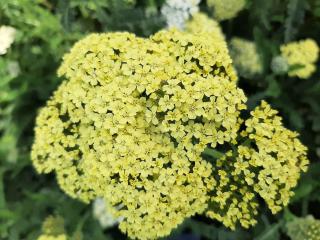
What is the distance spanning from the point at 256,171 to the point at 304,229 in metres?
0.46

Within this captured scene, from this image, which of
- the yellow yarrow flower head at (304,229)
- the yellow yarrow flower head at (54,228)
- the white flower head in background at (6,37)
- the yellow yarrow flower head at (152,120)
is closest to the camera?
the yellow yarrow flower head at (152,120)

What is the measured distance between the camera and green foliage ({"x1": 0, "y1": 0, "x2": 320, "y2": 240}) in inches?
88.1

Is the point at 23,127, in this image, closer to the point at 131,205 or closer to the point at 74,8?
the point at 74,8

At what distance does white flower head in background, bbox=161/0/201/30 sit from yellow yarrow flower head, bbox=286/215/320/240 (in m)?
0.94

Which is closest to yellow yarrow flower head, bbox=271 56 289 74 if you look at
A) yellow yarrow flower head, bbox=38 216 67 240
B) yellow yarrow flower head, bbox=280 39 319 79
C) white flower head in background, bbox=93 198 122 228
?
yellow yarrow flower head, bbox=280 39 319 79

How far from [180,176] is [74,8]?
120 centimetres

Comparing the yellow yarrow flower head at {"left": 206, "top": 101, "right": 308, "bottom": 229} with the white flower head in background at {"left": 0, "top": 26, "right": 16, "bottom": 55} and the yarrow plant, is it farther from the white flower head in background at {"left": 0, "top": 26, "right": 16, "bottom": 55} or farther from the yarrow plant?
the white flower head in background at {"left": 0, "top": 26, "right": 16, "bottom": 55}

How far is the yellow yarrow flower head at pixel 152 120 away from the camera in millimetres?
1547

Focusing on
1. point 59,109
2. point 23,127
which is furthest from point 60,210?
point 59,109

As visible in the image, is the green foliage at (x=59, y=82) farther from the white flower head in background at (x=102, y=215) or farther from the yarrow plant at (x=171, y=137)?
the yarrow plant at (x=171, y=137)

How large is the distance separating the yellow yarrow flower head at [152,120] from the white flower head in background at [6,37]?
28.7 inches

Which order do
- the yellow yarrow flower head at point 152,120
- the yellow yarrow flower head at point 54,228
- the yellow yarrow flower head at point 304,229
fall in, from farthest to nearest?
the yellow yarrow flower head at point 54,228 < the yellow yarrow flower head at point 304,229 < the yellow yarrow flower head at point 152,120

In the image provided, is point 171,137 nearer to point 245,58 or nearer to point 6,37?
point 245,58

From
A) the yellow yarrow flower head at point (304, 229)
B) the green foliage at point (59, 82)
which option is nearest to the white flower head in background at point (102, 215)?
the green foliage at point (59, 82)
